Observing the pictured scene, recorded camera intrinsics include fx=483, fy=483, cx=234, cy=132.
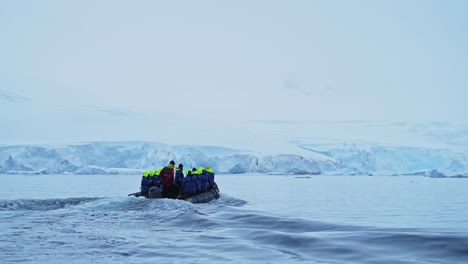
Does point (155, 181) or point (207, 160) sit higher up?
point (207, 160)

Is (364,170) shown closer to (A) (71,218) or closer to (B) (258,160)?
(B) (258,160)

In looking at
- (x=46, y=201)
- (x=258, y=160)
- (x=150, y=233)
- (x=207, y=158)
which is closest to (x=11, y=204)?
(x=46, y=201)

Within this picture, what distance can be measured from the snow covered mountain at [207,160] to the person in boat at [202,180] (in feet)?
129

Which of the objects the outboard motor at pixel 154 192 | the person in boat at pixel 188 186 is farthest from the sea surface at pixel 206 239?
the person in boat at pixel 188 186

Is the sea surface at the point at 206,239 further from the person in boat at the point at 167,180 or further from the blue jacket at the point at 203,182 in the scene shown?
the blue jacket at the point at 203,182

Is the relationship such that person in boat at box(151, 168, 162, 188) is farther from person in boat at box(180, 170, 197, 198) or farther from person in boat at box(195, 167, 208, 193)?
person in boat at box(195, 167, 208, 193)

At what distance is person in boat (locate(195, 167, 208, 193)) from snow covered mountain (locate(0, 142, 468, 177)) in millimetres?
39271

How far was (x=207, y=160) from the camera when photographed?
206 feet

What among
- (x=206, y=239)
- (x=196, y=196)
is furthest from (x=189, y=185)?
(x=206, y=239)

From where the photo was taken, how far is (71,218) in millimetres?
14125

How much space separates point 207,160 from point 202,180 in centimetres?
4186

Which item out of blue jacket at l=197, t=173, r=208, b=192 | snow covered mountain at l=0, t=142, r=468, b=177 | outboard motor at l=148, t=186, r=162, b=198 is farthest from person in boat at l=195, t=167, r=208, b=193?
snow covered mountain at l=0, t=142, r=468, b=177

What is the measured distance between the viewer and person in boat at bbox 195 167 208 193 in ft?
67.7

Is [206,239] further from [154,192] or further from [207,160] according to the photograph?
[207,160]
